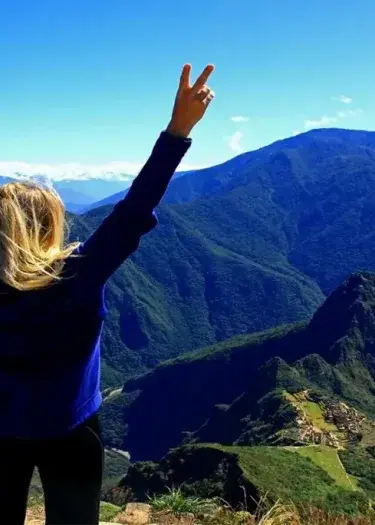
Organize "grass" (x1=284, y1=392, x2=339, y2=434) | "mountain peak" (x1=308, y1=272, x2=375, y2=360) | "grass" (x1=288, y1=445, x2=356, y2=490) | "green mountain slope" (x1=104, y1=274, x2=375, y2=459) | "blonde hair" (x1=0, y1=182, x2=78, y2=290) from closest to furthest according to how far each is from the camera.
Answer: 1. "blonde hair" (x1=0, y1=182, x2=78, y2=290)
2. "grass" (x1=288, y1=445, x2=356, y2=490)
3. "grass" (x1=284, y1=392, x2=339, y2=434)
4. "green mountain slope" (x1=104, y1=274, x2=375, y2=459)
5. "mountain peak" (x1=308, y1=272, x2=375, y2=360)

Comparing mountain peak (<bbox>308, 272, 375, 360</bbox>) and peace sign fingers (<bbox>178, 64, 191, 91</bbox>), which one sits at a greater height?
peace sign fingers (<bbox>178, 64, 191, 91</bbox>)

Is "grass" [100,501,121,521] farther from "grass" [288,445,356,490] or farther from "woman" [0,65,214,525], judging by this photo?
"grass" [288,445,356,490]

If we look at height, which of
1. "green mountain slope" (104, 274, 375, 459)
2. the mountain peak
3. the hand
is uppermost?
the hand

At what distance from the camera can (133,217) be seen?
2982 millimetres

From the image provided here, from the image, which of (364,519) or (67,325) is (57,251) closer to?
(67,325)

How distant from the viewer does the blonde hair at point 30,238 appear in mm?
2894

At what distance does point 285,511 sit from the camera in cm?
521

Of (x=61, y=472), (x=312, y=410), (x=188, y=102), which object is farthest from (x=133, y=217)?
(x=312, y=410)

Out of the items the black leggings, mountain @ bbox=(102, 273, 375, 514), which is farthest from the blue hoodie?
mountain @ bbox=(102, 273, 375, 514)

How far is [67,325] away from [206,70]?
1.43 m

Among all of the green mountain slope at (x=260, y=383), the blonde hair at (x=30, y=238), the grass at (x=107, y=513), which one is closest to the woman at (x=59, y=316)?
the blonde hair at (x=30, y=238)

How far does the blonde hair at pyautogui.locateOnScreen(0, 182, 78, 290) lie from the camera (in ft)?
9.50

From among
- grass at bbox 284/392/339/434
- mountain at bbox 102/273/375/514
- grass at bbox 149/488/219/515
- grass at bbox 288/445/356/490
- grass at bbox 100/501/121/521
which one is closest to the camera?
grass at bbox 149/488/219/515

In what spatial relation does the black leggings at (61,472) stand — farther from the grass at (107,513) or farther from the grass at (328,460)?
the grass at (328,460)
